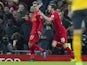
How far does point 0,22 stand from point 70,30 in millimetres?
2831

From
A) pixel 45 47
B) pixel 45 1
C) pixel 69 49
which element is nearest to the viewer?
pixel 69 49

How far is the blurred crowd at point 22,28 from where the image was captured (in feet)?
46.8

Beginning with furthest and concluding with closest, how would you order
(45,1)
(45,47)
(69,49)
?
(45,1)
(45,47)
(69,49)

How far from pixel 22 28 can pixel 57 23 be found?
61.9 inches

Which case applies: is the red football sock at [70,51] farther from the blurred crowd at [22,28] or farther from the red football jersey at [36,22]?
the red football jersey at [36,22]

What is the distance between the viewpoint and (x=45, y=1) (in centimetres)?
1567

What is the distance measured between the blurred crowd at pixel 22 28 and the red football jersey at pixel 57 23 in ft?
1.31

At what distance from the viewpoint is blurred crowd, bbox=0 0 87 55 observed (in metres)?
14.3

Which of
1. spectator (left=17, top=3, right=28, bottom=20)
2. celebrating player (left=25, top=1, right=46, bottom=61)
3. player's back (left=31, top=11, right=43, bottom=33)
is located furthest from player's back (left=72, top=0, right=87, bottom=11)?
spectator (left=17, top=3, right=28, bottom=20)

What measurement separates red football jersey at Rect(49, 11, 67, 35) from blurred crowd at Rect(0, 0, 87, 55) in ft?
1.31

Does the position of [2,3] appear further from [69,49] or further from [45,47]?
[69,49]

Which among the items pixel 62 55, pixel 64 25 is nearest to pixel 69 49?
pixel 62 55

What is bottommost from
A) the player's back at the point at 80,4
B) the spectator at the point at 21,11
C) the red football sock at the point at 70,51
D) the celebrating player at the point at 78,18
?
the red football sock at the point at 70,51

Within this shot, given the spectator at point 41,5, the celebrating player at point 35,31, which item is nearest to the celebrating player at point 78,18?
the celebrating player at point 35,31
